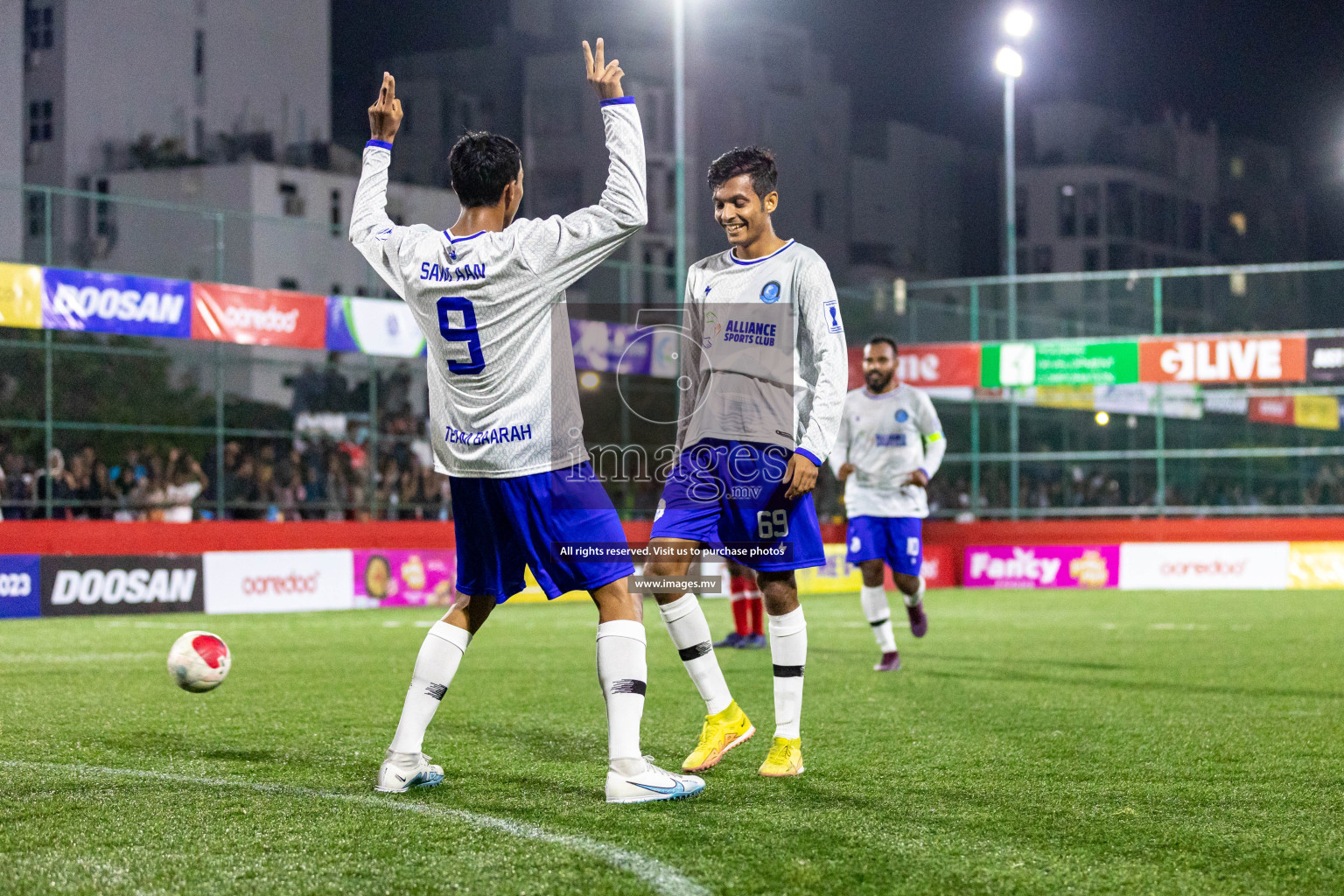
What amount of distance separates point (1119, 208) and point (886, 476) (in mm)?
77004

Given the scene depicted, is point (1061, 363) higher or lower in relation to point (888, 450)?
higher

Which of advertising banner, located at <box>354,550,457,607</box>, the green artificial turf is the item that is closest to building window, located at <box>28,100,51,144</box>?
advertising banner, located at <box>354,550,457,607</box>

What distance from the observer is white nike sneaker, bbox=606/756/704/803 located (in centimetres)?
462

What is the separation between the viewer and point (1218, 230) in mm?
85000

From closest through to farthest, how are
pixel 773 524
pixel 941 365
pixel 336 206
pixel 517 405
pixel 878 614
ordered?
pixel 517 405 → pixel 773 524 → pixel 878 614 → pixel 941 365 → pixel 336 206

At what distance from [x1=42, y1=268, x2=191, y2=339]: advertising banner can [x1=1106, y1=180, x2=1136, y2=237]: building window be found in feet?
230

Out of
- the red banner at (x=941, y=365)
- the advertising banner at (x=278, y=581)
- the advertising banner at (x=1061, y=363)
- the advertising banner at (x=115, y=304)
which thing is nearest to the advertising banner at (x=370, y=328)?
the advertising banner at (x=115, y=304)

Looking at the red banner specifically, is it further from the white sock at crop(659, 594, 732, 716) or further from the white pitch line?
the white pitch line

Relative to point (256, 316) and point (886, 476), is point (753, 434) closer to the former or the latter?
point (886, 476)

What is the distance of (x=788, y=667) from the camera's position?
217 inches

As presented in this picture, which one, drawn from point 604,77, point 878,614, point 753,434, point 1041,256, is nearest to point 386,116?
point 604,77

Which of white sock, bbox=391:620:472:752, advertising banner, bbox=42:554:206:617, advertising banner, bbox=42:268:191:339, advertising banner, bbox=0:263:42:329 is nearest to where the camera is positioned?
white sock, bbox=391:620:472:752

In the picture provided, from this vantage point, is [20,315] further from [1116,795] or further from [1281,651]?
[1116,795]

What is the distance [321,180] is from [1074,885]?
60.4 meters
